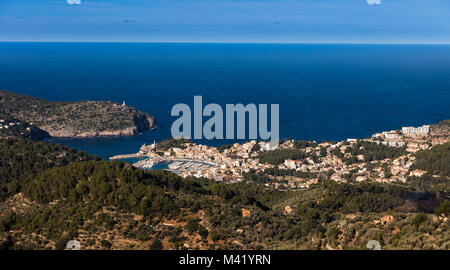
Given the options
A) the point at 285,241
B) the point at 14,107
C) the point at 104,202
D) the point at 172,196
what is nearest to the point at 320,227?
the point at 285,241

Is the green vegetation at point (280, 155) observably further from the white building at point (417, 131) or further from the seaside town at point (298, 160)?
the white building at point (417, 131)

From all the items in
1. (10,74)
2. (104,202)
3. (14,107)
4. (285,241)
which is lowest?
(285,241)

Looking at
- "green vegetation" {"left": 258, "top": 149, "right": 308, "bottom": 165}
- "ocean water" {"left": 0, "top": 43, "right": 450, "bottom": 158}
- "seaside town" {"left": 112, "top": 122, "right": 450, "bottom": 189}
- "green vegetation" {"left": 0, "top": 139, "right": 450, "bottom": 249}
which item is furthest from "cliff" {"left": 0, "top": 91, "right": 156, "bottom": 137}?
"green vegetation" {"left": 0, "top": 139, "right": 450, "bottom": 249}

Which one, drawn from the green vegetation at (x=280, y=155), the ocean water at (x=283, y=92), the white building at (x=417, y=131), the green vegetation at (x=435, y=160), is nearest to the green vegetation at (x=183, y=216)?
the green vegetation at (x=435, y=160)

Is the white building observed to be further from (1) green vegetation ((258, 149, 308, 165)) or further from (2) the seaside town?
(1) green vegetation ((258, 149, 308, 165))

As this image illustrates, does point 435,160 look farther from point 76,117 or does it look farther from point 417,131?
point 76,117
